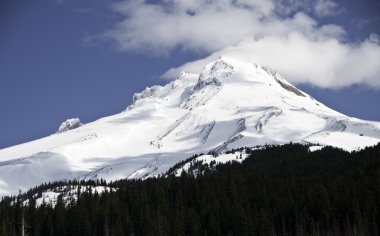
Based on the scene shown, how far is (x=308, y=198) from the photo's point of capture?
187375mm

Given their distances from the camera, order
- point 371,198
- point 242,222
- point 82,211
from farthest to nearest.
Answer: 1. point 82,211
2. point 242,222
3. point 371,198

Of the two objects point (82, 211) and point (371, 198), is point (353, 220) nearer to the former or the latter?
point (371, 198)

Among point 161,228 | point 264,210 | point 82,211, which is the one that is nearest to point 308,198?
point 264,210

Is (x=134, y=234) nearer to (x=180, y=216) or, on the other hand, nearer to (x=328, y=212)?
(x=180, y=216)

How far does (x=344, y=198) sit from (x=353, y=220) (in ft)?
23.4

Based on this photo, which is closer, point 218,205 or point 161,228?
point 161,228

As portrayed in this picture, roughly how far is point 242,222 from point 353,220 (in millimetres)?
28568

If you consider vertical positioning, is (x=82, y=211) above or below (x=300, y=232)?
above

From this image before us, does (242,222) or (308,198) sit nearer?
(242,222)

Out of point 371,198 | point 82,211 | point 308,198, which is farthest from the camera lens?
point 82,211

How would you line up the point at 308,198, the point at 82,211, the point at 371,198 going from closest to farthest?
the point at 371,198 → the point at 308,198 → the point at 82,211

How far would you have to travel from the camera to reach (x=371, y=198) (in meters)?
164

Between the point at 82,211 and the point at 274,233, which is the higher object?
the point at 82,211

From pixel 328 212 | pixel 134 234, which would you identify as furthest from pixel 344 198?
pixel 134 234
